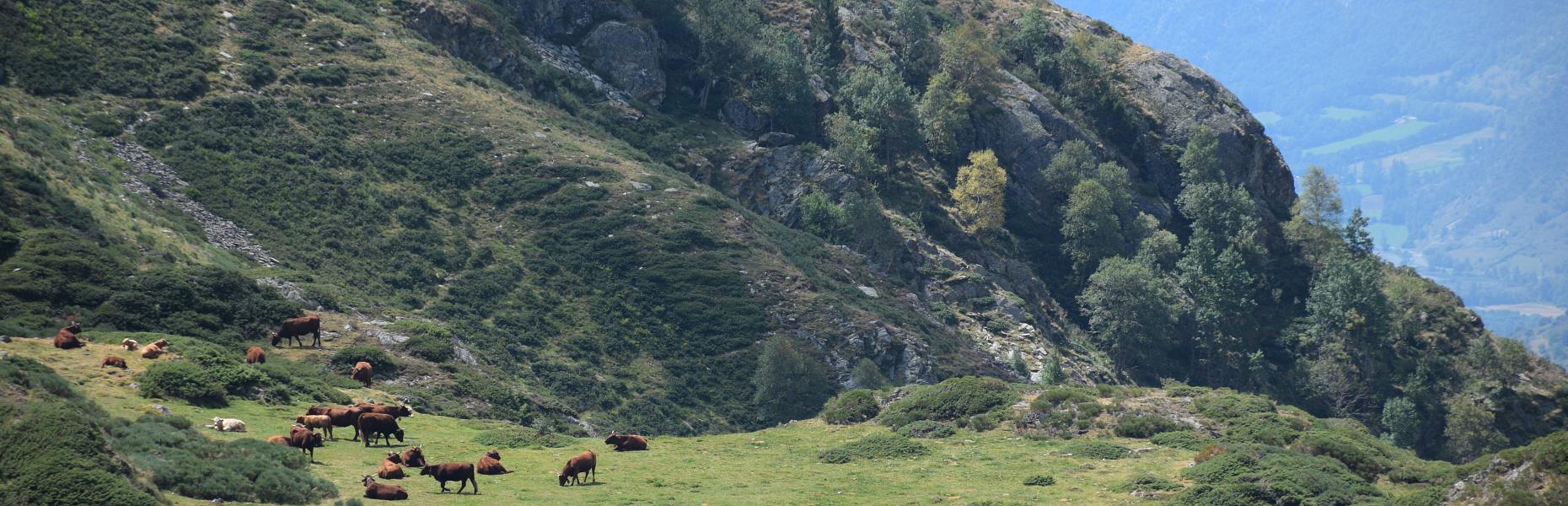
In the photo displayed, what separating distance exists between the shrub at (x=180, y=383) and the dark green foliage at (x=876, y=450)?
2235cm

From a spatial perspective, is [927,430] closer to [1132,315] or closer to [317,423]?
[317,423]

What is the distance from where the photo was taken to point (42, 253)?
50.2 meters

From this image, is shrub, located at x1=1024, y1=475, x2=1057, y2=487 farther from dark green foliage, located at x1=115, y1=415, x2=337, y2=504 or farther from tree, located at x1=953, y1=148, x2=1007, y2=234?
tree, located at x1=953, y1=148, x2=1007, y2=234

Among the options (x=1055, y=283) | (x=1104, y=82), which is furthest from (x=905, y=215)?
(x=1104, y=82)

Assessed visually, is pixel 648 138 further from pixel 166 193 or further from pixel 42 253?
pixel 42 253

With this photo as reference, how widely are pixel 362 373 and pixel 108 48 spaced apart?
166ft

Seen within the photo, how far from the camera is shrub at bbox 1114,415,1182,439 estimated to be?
156 ft

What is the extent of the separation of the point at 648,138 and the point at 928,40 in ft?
158

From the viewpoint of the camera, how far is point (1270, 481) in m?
Answer: 35.4

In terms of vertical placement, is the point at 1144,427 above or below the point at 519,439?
above

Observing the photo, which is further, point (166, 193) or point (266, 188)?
point (266, 188)

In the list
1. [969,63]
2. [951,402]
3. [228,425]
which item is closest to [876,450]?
[951,402]

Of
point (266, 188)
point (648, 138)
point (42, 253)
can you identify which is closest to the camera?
point (42, 253)

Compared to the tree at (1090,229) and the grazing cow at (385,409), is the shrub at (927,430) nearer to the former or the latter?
the grazing cow at (385,409)
